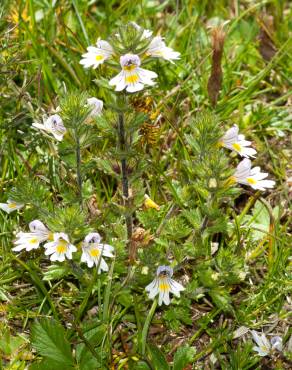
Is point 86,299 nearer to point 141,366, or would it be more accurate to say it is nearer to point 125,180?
point 141,366

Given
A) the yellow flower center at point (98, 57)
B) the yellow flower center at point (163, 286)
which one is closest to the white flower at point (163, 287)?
the yellow flower center at point (163, 286)

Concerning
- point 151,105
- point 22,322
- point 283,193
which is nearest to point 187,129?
point 151,105

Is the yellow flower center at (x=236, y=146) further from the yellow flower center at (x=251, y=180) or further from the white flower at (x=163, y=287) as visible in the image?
the white flower at (x=163, y=287)

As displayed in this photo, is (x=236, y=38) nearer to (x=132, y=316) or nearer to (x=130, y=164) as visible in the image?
(x=130, y=164)

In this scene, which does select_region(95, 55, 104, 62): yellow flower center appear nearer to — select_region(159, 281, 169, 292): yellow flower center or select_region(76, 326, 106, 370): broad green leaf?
select_region(159, 281, 169, 292): yellow flower center

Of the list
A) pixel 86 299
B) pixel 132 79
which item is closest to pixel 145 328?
pixel 86 299
